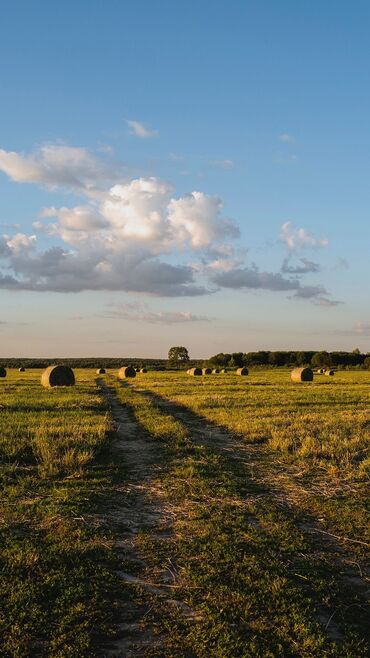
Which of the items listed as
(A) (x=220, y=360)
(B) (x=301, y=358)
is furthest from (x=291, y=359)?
(A) (x=220, y=360)

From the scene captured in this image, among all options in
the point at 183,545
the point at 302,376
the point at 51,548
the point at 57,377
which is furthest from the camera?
the point at 302,376

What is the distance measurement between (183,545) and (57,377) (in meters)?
33.2

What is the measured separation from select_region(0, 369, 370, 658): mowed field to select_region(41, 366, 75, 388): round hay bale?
23.3 metres

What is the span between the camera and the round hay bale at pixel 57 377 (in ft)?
126

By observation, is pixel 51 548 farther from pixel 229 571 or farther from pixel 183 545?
pixel 229 571

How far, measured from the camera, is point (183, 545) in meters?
7.08

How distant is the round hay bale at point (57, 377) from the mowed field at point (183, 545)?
23287mm

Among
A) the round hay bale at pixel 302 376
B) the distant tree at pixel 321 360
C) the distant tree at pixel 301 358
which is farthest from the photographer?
the distant tree at pixel 301 358

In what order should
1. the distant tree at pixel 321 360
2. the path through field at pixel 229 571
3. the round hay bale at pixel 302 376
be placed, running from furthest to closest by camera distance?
the distant tree at pixel 321 360, the round hay bale at pixel 302 376, the path through field at pixel 229 571

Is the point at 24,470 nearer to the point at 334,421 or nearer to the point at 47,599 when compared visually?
the point at 47,599

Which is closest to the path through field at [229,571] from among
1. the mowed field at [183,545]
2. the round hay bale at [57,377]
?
the mowed field at [183,545]

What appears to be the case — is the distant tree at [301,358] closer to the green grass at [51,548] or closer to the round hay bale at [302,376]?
the round hay bale at [302,376]

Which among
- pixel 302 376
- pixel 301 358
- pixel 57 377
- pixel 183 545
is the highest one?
pixel 301 358

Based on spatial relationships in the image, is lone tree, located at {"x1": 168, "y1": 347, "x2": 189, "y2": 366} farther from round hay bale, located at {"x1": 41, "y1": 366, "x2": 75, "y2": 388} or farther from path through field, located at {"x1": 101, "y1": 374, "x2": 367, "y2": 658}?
path through field, located at {"x1": 101, "y1": 374, "x2": 367, "y2": 658}
